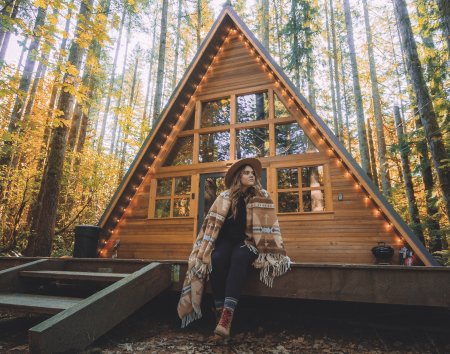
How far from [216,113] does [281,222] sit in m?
3.54

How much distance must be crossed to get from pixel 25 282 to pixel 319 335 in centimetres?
374

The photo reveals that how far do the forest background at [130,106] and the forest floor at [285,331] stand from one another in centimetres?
326

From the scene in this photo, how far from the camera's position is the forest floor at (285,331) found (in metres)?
2.81

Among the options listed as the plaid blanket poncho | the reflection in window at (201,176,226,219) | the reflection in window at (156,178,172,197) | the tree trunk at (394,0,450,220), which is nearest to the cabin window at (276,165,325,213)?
the reflection in window at (201,176,226,219)

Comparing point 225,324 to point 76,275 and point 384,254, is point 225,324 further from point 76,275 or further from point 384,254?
point 384,254

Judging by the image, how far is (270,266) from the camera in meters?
3.09

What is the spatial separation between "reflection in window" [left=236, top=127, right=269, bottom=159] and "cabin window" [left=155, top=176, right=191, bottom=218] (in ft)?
5.24

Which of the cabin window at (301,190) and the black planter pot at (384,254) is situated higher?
the cabin window at (301,190)

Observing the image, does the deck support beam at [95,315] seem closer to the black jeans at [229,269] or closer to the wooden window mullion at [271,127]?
the black jeans at [229,269]

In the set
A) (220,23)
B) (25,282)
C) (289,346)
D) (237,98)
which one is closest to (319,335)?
(289,346)

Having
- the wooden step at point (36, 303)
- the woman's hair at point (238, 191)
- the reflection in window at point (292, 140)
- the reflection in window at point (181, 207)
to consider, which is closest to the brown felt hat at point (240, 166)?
the woman's hair at point (238, 191)

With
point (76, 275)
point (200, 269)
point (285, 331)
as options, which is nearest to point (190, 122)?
point (76, 275)

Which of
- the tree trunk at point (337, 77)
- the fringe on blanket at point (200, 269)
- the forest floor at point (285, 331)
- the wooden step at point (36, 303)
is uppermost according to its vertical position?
the tree trunk at point (337, 77)

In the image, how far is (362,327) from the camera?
3.33 m
